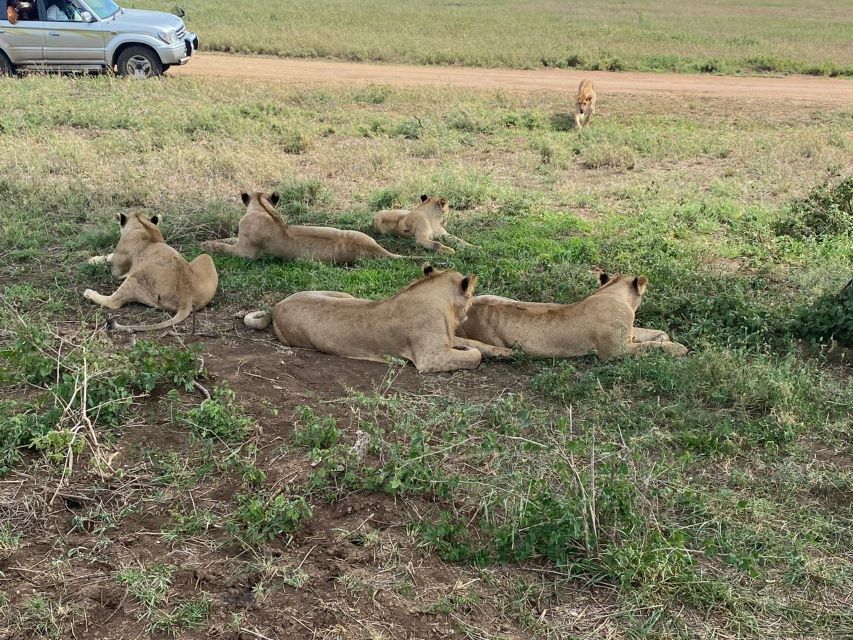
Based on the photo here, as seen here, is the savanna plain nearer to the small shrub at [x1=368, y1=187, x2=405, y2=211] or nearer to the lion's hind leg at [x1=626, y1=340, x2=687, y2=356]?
the lion's hind leg at [x1=626, y1=340, x2=687, y2=356]

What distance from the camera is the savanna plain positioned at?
4.09 meters

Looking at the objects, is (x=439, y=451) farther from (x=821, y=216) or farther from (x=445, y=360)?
(x=821, y=216)

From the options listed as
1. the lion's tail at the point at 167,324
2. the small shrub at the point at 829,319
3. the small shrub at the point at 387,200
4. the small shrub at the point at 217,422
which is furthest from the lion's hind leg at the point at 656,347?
the small shrub at the point at 387,200

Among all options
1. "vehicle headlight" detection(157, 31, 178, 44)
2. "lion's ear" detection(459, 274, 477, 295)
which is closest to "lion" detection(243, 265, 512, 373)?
"lion's ear" detection(459, 274, 477, 295)

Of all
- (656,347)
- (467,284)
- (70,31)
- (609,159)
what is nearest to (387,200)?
(609,159)

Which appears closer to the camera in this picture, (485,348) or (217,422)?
A: (217,422)

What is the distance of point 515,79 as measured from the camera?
22.5 meters

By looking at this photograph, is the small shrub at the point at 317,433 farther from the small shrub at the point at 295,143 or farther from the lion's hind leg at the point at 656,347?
the small shrub at the point at 295,143

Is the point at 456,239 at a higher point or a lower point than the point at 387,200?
lower

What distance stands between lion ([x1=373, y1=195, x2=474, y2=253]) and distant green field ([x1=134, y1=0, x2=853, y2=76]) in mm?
16498

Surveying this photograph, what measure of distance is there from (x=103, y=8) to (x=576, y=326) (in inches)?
642

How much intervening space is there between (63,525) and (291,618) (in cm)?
142

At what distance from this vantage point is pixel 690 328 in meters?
7.41

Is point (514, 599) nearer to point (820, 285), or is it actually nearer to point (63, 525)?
point (63, 525)
